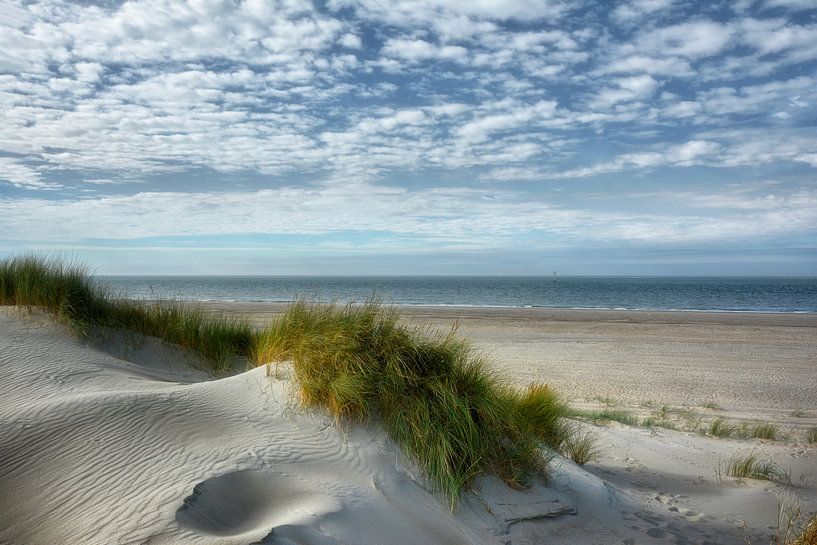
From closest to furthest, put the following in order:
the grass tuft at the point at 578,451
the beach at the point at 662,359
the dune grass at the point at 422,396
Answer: the dune grass at the point at 422,396 → the grass tuft at the point at 578,451 → the beach at the point at 662,359

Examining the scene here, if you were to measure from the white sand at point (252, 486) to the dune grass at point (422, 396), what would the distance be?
6.9 inches

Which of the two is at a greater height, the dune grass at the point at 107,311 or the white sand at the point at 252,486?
the dune grass at the point at 107,311

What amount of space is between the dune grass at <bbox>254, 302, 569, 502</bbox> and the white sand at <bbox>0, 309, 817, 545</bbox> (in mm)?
176

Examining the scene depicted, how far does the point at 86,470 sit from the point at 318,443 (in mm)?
1777

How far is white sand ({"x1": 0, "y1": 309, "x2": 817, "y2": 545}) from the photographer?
3.98 metres

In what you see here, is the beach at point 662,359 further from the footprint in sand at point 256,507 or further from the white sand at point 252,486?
the footprint in sand at point 256,507

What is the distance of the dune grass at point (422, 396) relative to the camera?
5.08 m

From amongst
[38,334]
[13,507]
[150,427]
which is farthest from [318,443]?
[38,334]

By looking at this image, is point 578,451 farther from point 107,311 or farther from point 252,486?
point 107,311

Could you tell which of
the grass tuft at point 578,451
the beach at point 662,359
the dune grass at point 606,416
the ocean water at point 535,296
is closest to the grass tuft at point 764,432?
the beach at point 662,359

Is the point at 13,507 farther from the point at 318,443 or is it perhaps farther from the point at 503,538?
the point at 503,538

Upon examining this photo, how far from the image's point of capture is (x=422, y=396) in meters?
5.26

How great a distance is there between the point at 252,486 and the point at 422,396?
1628mm

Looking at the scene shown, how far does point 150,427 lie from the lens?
499cm
